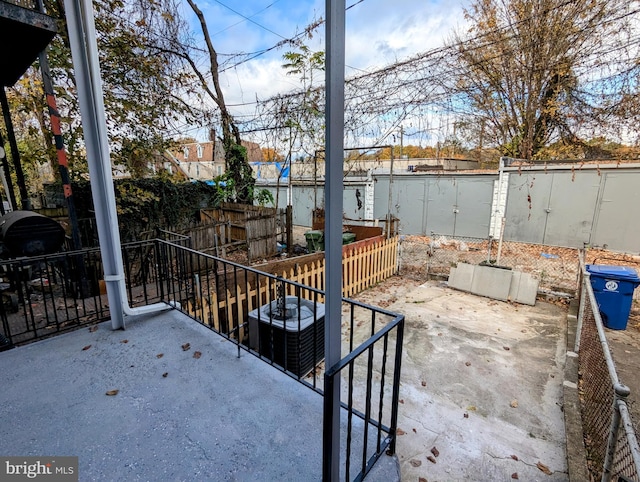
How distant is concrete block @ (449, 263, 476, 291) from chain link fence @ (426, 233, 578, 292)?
40cm

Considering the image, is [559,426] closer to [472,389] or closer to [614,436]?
[472,389]

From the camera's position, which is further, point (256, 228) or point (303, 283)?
point (256, 228)

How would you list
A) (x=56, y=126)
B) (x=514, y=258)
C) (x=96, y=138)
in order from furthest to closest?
(x=514, y=258) → (x=56, y=126) → (x=96, y=138)

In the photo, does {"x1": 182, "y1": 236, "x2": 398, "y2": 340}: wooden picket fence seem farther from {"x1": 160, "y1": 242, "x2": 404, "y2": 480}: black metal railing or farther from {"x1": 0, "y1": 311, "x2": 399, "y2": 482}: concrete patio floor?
{"x1": 0, "y1": 311, "x2": 399, "y2": 482}: concrete patio floor

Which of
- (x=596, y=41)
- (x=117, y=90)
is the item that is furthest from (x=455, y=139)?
(x=117, y=90)

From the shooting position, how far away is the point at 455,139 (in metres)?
13.5

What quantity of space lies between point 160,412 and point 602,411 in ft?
10.7

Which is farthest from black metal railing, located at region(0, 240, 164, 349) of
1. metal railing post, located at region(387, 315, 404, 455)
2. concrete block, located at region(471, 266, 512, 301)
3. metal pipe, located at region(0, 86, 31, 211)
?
concrete block, located at region(471, 266, 512, 301)

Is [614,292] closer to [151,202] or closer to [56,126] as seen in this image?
[56,126]

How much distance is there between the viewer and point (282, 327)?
119 inches

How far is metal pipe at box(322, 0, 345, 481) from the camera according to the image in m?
1.04

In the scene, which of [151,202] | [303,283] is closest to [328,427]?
[303,283]

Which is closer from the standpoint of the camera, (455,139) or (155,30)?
(155,30)

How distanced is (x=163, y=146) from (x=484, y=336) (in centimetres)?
747
